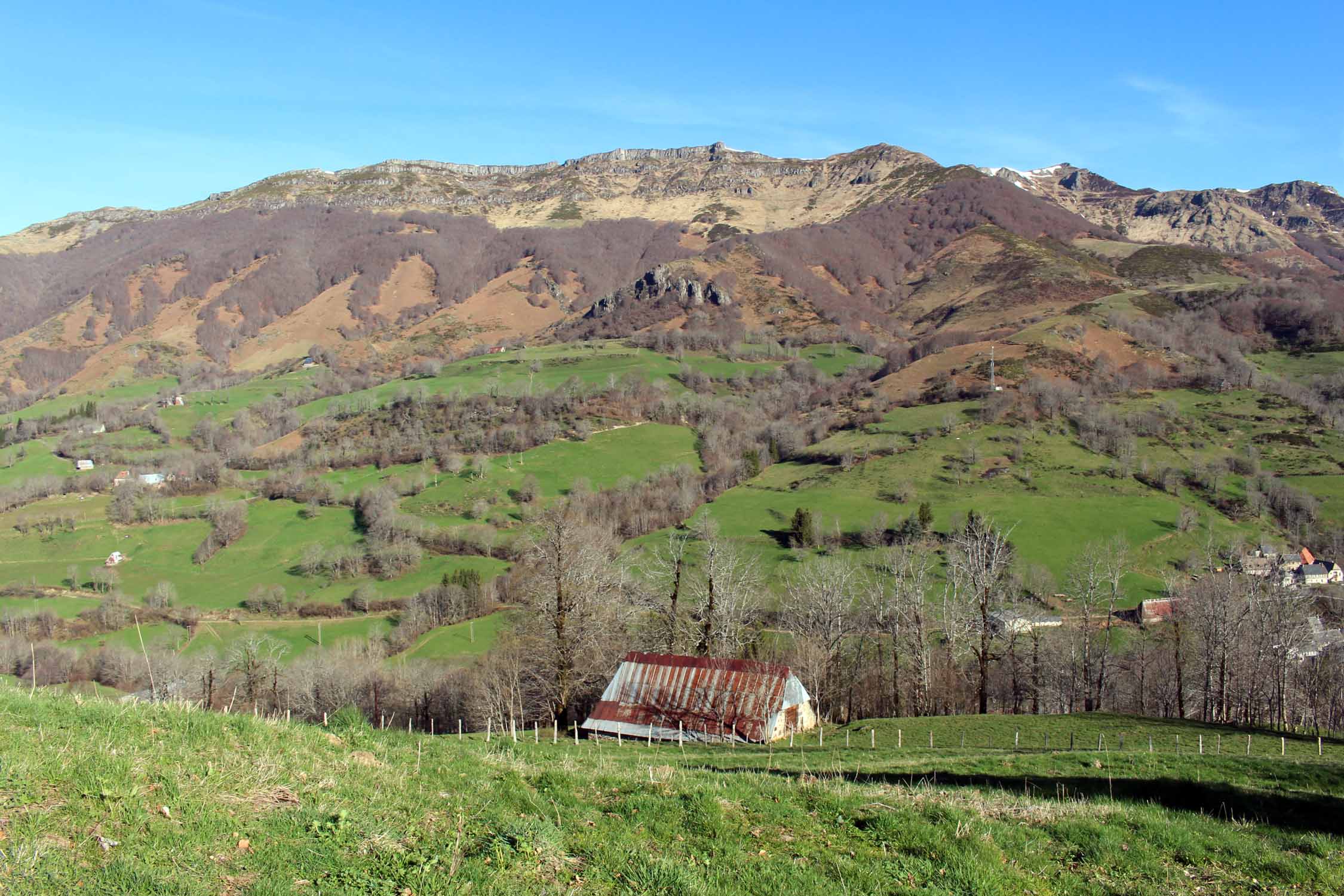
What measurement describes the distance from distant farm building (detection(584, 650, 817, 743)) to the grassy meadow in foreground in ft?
66.2

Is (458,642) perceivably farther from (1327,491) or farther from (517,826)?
(1327,491)

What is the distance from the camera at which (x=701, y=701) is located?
33688mm

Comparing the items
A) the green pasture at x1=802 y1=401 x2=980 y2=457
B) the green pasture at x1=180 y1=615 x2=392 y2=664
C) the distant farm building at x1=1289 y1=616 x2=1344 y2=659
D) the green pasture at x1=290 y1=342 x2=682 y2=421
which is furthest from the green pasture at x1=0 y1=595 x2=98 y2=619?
the distant farm building at x1=1289 y1=616 x2=1344 y2=659

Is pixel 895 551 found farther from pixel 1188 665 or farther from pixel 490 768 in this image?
pixel 490 768

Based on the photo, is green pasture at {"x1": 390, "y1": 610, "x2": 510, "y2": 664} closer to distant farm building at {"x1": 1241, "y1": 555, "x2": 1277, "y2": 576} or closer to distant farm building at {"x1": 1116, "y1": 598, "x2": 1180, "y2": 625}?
distant farm building at {"x1": 1116, "y1": 598, "x2": 1180, "y2": 625}

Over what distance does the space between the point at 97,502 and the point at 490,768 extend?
146 m

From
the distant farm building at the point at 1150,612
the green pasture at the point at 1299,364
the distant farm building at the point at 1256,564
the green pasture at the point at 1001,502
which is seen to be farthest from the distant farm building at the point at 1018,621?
the green pasture at the point at 1299,364

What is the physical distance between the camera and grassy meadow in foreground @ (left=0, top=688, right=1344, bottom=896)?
6.74 m

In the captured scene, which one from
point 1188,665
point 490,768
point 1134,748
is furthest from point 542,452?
point 490,768

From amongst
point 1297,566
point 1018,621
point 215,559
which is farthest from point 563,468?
point 1297,566

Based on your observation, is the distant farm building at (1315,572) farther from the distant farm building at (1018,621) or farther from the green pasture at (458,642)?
the green pasture at (458,642)

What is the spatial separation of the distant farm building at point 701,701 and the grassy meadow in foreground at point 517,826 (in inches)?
794

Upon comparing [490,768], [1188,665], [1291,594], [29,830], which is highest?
[29,830]

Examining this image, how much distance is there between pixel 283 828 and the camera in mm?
7410
